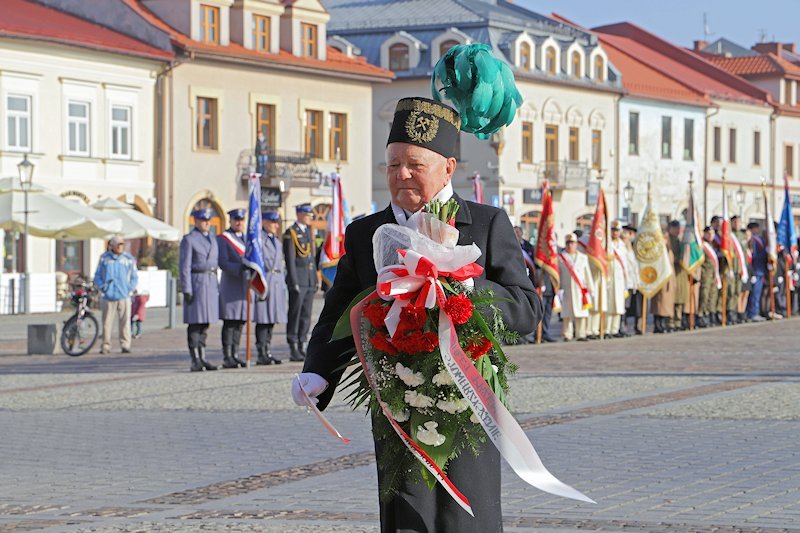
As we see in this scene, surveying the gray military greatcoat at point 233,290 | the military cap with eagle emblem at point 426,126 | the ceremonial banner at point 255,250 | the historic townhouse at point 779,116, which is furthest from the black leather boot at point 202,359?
the historic townhouse at point 779,116

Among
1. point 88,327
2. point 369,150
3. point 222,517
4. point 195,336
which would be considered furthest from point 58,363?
point 369,150

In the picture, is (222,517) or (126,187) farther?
(126,187)

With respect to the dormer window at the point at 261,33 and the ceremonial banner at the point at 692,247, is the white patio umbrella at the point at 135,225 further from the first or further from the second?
the dormer window at the point at 261,33

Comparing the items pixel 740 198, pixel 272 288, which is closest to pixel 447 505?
pixel 272 288

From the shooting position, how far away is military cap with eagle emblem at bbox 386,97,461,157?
5.36m

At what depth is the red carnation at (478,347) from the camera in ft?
16.7

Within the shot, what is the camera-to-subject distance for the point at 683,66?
75.4 meters

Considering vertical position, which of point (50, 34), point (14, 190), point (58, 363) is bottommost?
point (58, 363)

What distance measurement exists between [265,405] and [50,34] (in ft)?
99.6

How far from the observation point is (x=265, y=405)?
14.6 m

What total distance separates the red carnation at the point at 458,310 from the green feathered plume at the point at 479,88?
0.76 meters

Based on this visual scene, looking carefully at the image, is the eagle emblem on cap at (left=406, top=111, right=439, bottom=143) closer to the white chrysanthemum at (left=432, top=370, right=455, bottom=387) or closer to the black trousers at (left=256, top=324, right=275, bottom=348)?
the white chrysanthemum at (left=432, top=370, right=455, bottom=387)

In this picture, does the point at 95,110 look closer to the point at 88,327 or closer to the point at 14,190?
the point at 14,190

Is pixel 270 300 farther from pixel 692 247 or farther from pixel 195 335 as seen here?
pixel 692 247
